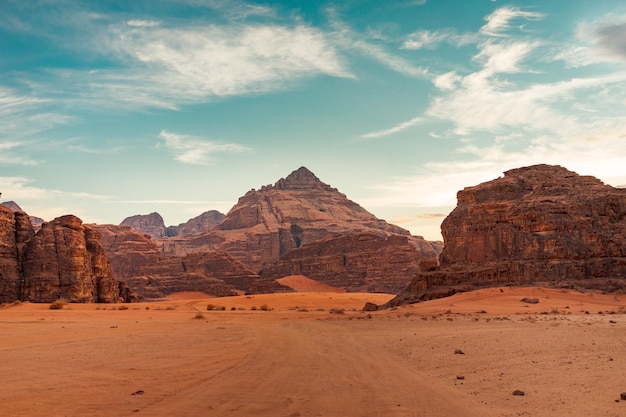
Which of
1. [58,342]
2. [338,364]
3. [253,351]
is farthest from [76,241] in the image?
[338,364]

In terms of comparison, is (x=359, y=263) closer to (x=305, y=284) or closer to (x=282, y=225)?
(x=305, y=284)

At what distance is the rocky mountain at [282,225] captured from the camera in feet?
459

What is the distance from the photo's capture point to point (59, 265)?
43.5 m

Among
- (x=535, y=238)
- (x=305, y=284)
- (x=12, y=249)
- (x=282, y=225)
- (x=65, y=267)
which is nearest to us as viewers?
(x=535, y=238)

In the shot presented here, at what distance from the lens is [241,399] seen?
834 centimetres

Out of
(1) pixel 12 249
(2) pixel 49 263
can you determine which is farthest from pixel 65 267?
(1) pixel 12 249

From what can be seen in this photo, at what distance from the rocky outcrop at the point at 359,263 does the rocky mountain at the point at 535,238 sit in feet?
171

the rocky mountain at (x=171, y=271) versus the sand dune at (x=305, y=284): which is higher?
the rocky mountain at (x=171, y=271)

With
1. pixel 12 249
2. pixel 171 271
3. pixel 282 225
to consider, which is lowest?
pixel 171 271

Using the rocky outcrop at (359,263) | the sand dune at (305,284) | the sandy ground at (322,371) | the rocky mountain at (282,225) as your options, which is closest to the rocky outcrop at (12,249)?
the sandy ground at (322,371)

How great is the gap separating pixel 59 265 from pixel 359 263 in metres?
66.4

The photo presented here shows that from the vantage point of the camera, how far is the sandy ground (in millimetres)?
7816

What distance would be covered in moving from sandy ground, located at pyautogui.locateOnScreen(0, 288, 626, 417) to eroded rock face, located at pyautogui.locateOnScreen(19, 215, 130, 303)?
2276 cm

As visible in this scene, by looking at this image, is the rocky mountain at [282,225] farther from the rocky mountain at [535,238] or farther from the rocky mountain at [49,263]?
the rocky mountain at [49,263]
